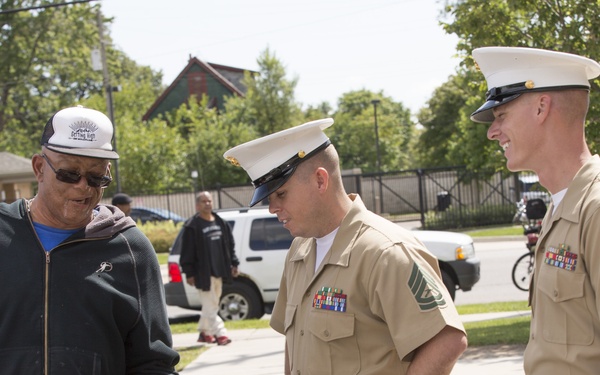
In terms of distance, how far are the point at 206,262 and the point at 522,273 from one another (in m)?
6.46

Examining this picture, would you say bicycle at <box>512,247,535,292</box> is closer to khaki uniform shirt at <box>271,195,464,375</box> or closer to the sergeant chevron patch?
khaki uniform shirt at <box>271,195,464,375</box>

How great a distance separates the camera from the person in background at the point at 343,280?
311 centimetres

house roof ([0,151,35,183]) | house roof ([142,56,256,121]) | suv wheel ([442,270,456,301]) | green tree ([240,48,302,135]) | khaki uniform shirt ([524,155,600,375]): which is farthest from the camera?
house roof ([142,56,256,121])

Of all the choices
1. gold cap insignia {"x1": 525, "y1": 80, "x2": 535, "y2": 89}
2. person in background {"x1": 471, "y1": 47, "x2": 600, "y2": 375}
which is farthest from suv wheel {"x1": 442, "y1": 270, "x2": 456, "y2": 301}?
gold cap insignia {"x1": 525, "y1": 80, "x2": 535, "y2": 89}

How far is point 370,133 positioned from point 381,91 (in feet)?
81.6

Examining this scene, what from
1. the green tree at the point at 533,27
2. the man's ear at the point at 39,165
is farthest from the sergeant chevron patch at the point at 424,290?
the green tree at the point at 533,27

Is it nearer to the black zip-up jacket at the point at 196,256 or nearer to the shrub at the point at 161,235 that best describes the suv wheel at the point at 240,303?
the black zip-up jacket at the point at 196,256

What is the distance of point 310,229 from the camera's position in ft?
11.5

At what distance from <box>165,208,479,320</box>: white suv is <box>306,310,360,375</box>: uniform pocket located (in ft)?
31.7

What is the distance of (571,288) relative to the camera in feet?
9.30

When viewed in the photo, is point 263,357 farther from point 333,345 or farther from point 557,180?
point 557,180

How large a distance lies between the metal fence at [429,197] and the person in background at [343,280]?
24974mm

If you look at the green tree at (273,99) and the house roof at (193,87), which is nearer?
the green tree at (273,99)

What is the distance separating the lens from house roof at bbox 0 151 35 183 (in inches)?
1512
